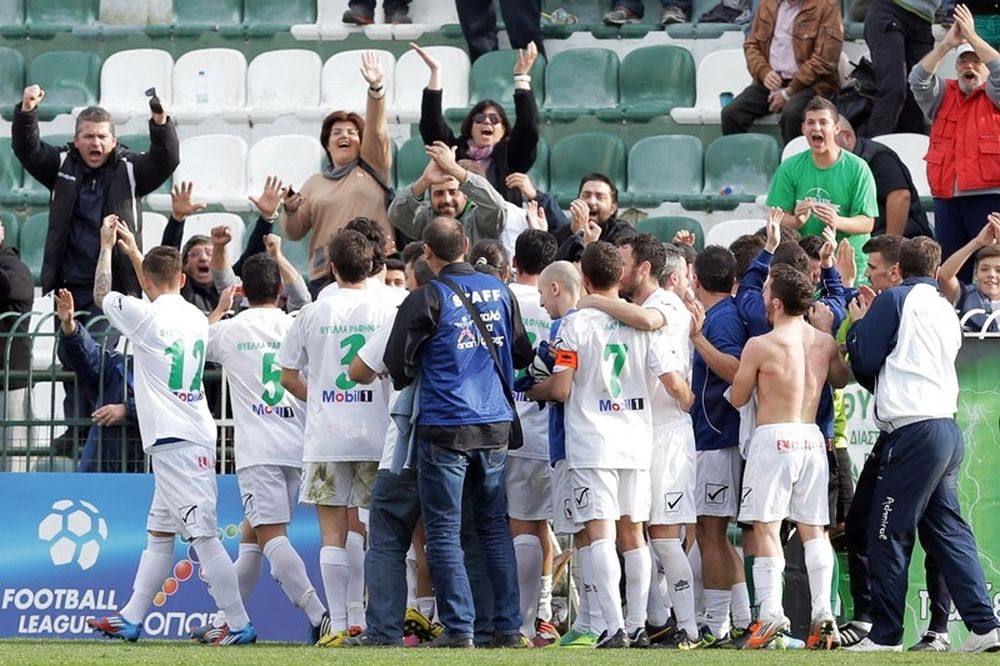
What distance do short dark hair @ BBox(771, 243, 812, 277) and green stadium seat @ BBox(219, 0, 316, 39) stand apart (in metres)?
7.94

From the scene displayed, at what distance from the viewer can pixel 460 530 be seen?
29.0 feet

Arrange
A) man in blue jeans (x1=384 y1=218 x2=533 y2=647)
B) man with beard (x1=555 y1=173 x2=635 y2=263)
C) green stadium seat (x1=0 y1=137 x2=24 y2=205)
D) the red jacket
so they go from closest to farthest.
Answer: man in blue jeans (x1=384 y1=218 x2=533 y2=647) → man with beard (x1=555 y1=173 x2=635 y2=263) → the red jacket → green stadium seat (x1=0 y1=137 x2=24 y2=205)

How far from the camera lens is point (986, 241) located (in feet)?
33.7

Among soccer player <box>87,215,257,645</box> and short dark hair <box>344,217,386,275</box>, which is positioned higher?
short dark hair <box>344,217,386,275</box>

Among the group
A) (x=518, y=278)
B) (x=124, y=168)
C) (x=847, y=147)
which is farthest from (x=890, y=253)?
(x=124, y=168)

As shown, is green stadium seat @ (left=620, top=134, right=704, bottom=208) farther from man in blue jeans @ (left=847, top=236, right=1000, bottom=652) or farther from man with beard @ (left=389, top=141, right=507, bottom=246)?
man in blue jeans @ (left=847, top=236, right=1000, bottom=652)

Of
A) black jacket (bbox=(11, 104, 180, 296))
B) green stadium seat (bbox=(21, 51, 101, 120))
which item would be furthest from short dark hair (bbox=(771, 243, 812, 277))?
green stadium seat (bbox=(21, 51, 101, 120))

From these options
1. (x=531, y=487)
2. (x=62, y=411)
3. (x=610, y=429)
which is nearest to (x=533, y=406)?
(x=531, y=487)

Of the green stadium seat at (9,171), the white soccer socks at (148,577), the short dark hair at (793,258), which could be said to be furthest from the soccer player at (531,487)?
the green stadium seat at (9,171)

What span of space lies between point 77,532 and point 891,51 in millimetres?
6502

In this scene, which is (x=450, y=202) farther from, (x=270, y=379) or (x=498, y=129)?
(x=270, y=379)

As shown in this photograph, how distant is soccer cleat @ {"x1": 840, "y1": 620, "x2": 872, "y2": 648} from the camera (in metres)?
8.83

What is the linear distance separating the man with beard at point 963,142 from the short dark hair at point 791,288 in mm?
3242

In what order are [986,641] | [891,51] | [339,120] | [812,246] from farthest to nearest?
[891,51] < [339,120] < [812,246] < [986,641]
